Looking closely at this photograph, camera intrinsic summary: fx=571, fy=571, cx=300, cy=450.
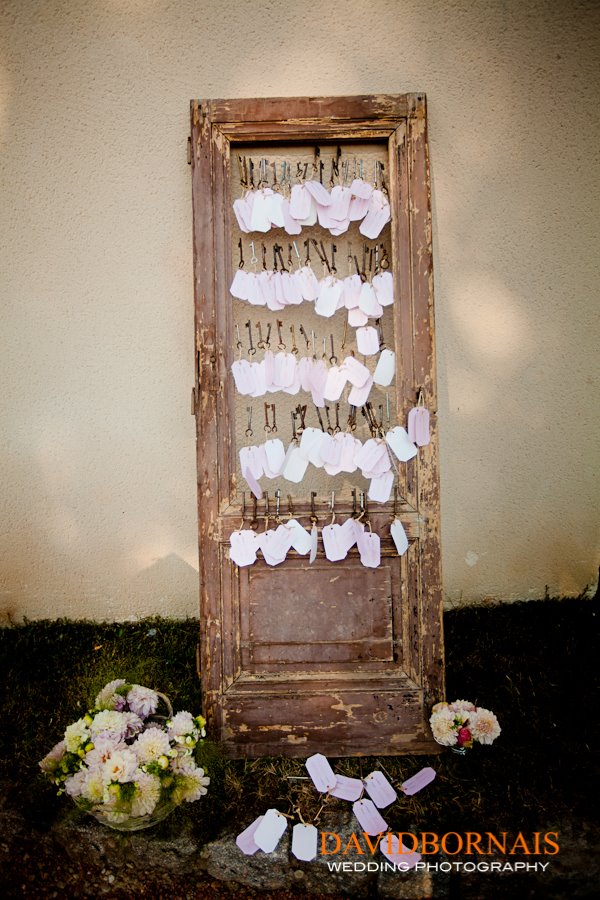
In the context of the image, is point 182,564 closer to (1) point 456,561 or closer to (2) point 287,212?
(1) point 456,561

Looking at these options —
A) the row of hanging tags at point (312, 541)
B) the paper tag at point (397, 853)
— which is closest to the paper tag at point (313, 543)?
the row of hanging tags at point (312, 541)

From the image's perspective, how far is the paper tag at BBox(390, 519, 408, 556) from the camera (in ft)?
7.07

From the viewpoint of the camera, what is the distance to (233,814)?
192cm

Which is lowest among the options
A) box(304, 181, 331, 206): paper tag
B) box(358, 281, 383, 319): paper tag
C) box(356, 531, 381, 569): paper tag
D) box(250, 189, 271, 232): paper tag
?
box(356, 531, 381, 569): paper tag

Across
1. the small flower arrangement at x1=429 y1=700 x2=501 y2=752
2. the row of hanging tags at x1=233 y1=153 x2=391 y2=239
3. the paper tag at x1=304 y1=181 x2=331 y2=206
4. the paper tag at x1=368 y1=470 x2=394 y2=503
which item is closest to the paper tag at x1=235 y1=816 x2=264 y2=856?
the small flower arrangement at x1=429 y1=700 x2=501 y2=752

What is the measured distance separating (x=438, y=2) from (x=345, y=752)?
312cm

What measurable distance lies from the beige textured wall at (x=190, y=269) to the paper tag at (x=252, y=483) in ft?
2.22

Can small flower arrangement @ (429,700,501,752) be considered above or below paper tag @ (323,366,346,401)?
below

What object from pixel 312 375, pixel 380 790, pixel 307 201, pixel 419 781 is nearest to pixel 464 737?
pixel 419 781

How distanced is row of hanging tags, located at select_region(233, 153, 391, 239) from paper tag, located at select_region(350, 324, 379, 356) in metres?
0.36

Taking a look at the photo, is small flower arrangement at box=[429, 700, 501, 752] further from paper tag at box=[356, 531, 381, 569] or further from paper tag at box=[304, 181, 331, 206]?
paper tag at box=[304, 181, 331, 206]

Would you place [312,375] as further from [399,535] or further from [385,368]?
[399,535]

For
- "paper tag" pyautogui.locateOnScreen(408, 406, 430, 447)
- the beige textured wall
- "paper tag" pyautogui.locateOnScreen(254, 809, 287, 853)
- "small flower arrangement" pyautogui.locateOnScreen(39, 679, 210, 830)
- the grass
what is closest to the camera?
"small flower arrangement" pyautogui.locateOnScreen(39, 679, 210, 830)

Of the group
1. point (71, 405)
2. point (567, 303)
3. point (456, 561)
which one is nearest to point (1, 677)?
point (71, 405)
